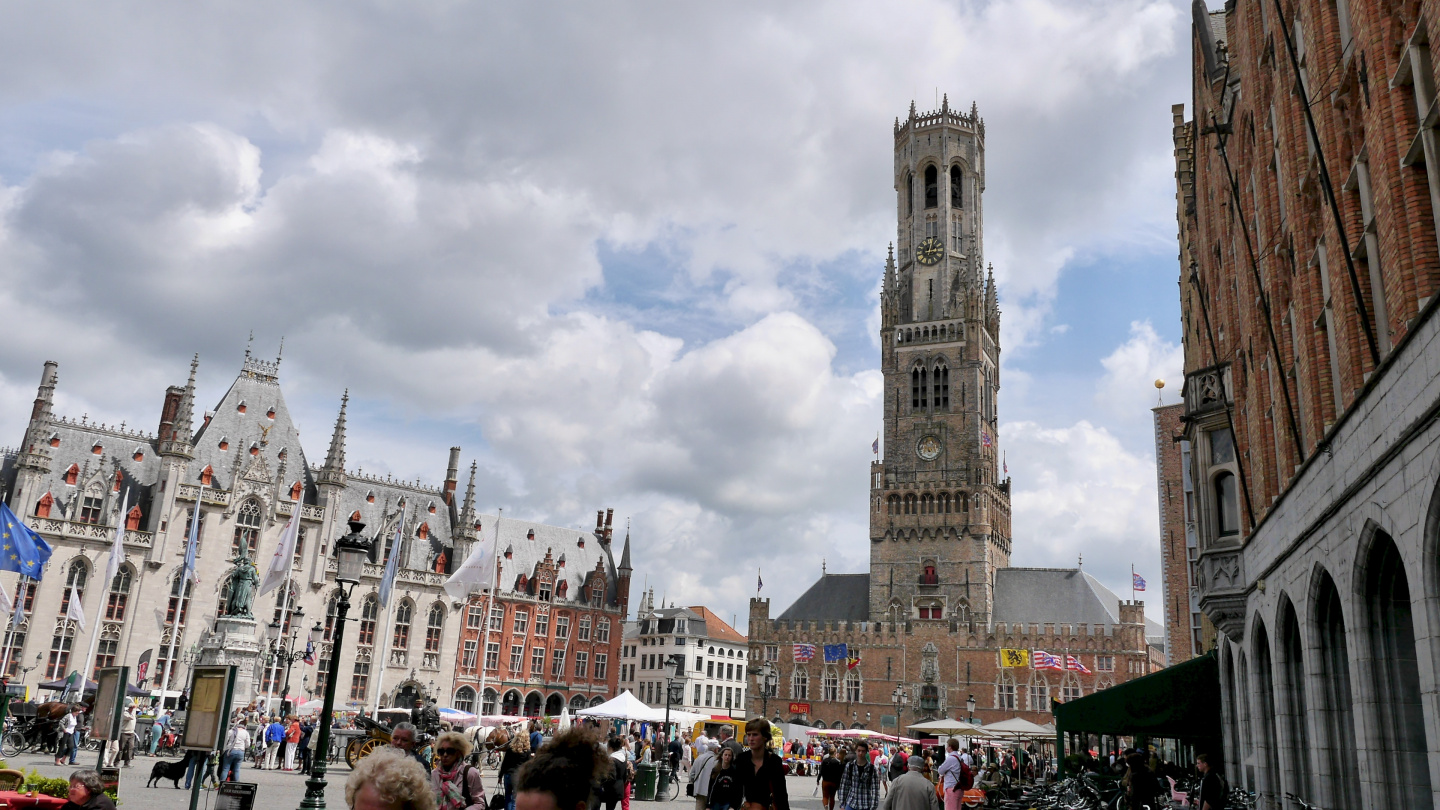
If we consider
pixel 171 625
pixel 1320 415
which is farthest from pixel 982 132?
pixel 1320 415

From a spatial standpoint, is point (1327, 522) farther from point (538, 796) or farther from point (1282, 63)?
point (538, 796)

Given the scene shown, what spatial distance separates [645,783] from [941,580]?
156 feet

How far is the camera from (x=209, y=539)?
50.4m

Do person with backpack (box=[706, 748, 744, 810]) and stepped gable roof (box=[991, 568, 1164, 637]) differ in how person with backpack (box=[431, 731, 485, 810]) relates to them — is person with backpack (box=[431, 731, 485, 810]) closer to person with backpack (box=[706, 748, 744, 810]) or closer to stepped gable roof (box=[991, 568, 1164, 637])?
person with backpack (box=[706, 748, 744, 810])

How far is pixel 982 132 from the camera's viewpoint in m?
82.8

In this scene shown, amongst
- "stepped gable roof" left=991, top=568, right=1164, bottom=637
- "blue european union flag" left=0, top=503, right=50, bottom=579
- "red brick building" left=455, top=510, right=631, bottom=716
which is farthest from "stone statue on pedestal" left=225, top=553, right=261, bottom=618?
"stepped gable roof" left=991, top=568, right=1164, bottom=637

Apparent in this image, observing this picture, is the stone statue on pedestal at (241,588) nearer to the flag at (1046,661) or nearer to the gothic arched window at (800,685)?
the flag at (1046,661)

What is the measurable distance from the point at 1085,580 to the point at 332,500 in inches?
1974

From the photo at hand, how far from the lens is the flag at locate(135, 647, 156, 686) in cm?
4531

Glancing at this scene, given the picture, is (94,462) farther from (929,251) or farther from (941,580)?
(929,251)

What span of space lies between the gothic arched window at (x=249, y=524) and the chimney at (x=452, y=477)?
14.0m

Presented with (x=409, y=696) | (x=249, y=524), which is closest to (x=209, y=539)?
(x=249, y=524)

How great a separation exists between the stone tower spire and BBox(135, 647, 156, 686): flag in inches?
484

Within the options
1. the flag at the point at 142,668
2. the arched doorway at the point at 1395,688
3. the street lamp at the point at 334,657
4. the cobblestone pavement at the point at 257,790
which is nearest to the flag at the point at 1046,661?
the cobblestone pavement at the point at 257,790
